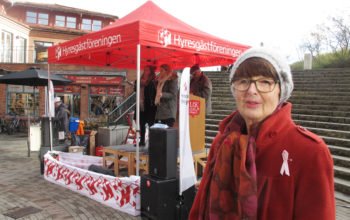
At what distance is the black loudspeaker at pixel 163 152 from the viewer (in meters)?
4.07

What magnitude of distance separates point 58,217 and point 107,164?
8.39ft

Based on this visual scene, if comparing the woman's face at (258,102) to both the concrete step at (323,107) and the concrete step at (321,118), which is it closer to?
the concrete step at (321,118)

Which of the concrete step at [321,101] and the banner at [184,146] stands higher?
the concrete step at [321,101]

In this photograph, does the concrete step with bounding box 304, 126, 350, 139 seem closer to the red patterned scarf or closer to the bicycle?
the red patterned scarf

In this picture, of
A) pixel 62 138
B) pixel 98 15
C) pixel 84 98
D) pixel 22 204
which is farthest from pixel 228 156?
pixel 98 15

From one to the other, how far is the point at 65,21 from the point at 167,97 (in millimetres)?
30072

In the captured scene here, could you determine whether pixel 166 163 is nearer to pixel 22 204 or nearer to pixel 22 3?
pixel 22 204

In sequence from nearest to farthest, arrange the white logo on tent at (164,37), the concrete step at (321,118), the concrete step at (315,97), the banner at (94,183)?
the banner at (94,183)
the white logo on tent at (164,37)
the concrete step at (321,118)
the concrete step at (315,97)

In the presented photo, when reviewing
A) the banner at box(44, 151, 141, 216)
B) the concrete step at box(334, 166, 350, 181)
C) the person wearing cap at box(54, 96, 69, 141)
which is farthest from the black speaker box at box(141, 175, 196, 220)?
the person wearing cap at box(54, 96, 69, 141)

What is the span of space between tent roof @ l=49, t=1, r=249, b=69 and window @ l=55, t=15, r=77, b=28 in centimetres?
2692

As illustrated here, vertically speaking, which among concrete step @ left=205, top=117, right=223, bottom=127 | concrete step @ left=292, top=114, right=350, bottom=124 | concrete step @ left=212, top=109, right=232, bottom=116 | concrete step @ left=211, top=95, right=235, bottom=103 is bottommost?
concrete step @ left=205, top=117, right=223, bottom=127

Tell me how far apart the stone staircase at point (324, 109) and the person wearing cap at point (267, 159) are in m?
5.14

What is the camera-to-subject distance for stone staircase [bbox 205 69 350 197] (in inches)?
277

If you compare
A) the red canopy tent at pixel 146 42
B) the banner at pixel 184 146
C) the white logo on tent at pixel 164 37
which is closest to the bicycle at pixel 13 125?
the red canopy tent at pixel 146 42
